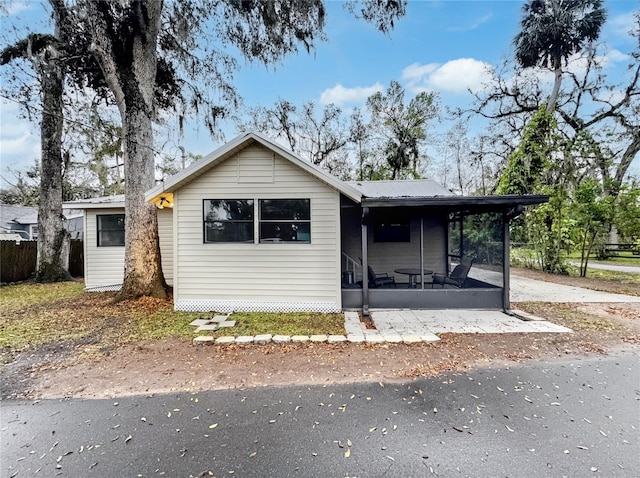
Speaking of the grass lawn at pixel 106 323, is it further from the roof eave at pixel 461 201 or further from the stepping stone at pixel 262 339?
the roof eave at pixel 461 201

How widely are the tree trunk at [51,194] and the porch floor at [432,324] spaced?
36.6 feet

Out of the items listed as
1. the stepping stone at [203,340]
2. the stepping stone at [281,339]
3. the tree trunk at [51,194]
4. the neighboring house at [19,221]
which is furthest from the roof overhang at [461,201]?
the neighboring house at [19,221]

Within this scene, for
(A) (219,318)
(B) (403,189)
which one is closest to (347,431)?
(A) (219,318)

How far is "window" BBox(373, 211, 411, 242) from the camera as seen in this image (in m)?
9.20

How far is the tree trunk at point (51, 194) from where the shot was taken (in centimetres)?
1026

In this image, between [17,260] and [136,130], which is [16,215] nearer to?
[17,260]

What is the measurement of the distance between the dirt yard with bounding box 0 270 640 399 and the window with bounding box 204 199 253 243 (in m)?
2.52

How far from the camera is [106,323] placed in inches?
228

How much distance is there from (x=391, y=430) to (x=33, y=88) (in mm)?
13772

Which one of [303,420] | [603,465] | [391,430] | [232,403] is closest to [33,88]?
[232,403]

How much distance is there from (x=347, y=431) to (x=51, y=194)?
13146 millimetres

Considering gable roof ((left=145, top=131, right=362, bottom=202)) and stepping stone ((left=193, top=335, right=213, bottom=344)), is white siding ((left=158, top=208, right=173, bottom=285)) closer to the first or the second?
gable roof ((left=145, top=131, right=362, bottom=202))

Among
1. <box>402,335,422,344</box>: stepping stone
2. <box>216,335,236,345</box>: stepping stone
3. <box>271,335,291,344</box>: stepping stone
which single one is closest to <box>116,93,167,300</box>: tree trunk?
<box>216,335,236,345</box>: stepping stone

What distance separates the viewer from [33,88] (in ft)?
31.5
